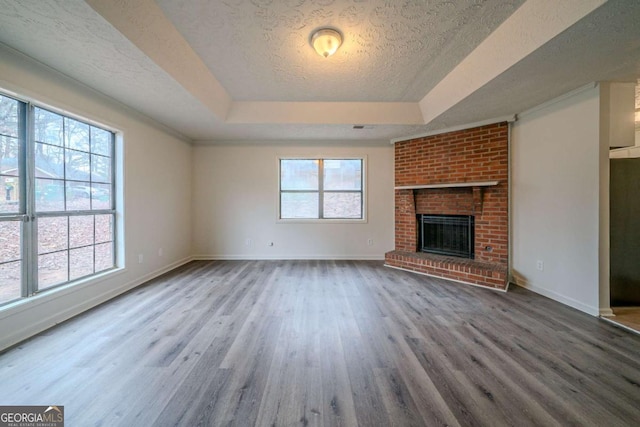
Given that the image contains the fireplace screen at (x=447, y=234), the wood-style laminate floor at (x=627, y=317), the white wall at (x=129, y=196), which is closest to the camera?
the white wall at (x=129, y=196)

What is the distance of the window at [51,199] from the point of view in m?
1.89

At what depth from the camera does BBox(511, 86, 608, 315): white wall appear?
92.0 inches

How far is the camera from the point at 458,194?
374cm

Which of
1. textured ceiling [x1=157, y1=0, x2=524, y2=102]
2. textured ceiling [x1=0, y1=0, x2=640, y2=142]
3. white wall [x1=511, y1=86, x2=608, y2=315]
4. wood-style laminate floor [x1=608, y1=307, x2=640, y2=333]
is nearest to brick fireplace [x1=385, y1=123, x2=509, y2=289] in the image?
white wall [x1=511, y1=86, x2=608, y2=315]

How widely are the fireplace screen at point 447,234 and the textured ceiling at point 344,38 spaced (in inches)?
84.1

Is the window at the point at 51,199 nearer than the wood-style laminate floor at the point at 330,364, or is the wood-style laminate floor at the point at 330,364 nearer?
the wood-style laminate floor at the point at 330,364

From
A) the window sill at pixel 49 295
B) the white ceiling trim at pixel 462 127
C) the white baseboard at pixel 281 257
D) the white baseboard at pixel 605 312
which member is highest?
the white ceiling trim at pixel 462 127

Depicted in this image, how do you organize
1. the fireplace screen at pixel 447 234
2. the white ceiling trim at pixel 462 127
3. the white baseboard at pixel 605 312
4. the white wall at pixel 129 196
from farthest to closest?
the fireplace screen at pixel 447 234 → the white ceiling trim at pixel 462 127 → the white baseboard at pixel 605 312 → the white wall at pixel 129 196

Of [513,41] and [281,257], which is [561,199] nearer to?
[513,41]

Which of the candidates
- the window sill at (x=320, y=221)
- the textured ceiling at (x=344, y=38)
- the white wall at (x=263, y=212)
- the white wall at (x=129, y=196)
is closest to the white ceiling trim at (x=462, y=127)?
the white wall at (x=263, y=212)

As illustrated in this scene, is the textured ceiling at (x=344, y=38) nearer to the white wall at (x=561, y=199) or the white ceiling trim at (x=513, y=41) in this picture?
the white ceiling trim at (x=513, y=41)

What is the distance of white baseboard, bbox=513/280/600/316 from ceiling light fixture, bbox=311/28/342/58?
3.66 metres

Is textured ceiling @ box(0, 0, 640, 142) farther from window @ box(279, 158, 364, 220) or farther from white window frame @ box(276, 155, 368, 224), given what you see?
window @ box(279, 158, 364, 220)

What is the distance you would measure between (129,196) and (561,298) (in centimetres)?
552
